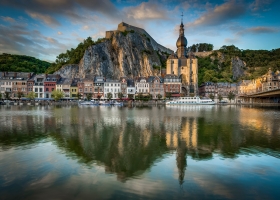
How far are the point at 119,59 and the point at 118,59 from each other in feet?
2.83

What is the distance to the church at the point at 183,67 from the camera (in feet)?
321

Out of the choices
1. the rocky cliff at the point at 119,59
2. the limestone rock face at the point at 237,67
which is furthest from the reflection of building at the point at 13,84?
the limestone rock face at the point at 237,67

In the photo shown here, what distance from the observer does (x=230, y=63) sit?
123625 mm

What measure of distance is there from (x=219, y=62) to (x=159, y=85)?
196 feet

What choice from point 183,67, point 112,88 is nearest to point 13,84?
point 112,88

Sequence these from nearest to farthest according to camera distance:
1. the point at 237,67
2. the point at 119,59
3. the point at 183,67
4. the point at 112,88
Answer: the point at 112,88, the point at 119,59, the point at 183,67, the point at 237,67

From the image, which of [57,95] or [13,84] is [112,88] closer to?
[57,95]

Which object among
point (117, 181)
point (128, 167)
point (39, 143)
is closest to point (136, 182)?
point (117, 181)

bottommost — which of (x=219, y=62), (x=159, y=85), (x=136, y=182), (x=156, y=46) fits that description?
(x=136, y=182)

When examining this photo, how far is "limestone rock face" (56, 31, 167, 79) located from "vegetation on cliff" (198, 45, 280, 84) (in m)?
30.2

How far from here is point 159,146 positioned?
14047mm

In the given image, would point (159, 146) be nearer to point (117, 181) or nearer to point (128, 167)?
point (128, 167)

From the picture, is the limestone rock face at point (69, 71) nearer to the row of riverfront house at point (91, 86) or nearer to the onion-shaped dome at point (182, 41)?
the row of riverfront house at point (91, 86)

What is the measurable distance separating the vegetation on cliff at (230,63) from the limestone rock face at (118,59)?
99.1 feet
